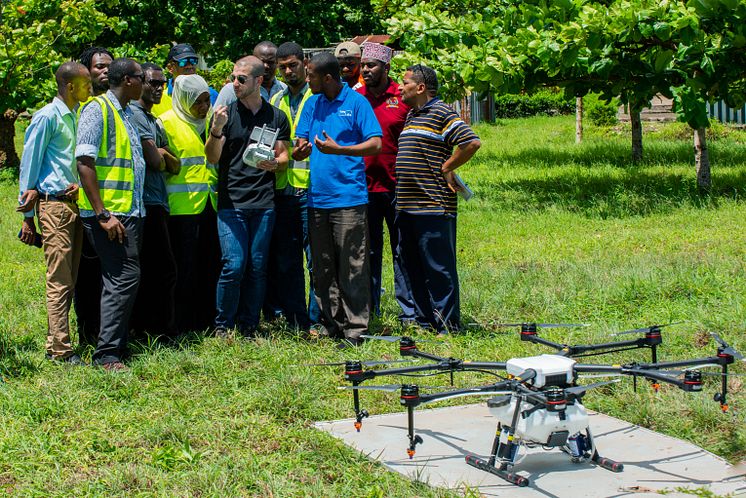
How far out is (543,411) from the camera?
446cm

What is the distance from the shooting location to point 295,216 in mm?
7422

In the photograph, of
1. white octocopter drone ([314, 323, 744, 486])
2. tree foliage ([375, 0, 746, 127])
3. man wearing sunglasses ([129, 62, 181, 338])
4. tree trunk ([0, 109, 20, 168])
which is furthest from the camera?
tree trunk ([0, 109, 20, 168])

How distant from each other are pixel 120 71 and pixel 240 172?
108cm

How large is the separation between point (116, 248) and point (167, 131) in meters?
1.03

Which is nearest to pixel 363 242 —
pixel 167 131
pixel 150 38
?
pixel 167 131

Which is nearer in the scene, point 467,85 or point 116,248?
point 116,248

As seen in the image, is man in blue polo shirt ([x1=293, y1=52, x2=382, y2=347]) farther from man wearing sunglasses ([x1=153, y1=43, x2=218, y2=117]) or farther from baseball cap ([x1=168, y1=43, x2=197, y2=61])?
baseball cap ([x1=168, y1=43, x2=197, y2=61])

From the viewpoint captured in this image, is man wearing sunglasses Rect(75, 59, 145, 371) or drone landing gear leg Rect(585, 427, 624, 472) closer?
drone landing gear leg Rect(585, 427, 624, 472)

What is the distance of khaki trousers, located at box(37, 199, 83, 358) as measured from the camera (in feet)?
21.7

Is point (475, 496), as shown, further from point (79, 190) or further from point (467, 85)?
point (467, 85)

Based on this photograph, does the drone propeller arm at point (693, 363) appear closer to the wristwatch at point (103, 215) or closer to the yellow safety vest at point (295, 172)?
the yellow safety vest at point (295, 172)

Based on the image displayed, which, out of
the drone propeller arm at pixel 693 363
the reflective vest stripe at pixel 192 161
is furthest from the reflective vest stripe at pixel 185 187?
the drone propeller arm at pixel 693 363

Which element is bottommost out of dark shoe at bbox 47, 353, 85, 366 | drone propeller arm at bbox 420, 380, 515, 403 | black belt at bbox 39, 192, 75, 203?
dark shoe at bbox 47, 353, 85, 366

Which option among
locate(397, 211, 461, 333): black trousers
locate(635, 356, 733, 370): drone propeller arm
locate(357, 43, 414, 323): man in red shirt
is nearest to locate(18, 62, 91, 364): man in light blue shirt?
locate(357, 43, 414, 323): man in red shirt
